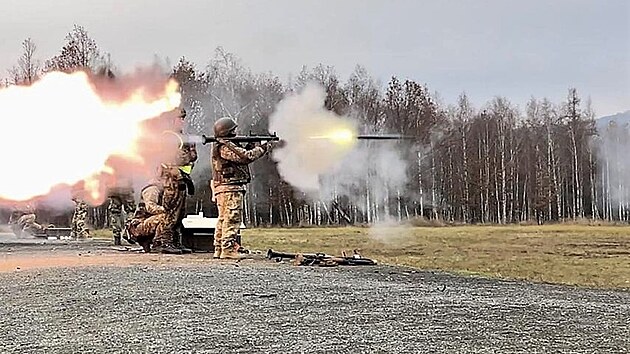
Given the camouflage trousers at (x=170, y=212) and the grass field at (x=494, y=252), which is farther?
the camouflage trousers at (x=170, y=212)

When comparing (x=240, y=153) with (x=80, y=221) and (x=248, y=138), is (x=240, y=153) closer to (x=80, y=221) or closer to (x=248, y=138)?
(x=248, y=138)

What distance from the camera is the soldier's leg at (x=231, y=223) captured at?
18094 millimetres

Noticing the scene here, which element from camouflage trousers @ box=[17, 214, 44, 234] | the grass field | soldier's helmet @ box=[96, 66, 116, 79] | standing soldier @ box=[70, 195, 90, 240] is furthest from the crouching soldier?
camouflage trousers @ box=[17, 214, 44, 234]

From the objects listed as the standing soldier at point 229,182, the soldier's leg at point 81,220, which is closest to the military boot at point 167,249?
the standing soldier at point 229,182

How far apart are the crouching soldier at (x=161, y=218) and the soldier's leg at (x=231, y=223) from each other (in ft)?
9.06

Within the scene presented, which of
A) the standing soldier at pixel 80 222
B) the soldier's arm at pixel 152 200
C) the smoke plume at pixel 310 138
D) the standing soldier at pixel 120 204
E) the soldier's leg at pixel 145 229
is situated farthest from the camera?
A: the standing soldier at pixel 80 222

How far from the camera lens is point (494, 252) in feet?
87.1

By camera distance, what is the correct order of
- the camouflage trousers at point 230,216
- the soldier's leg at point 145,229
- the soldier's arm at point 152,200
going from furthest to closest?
the soldier's arm at point 152,200 → the soldier's leg at point 145,229 → the camouflage trousers at point 230,216

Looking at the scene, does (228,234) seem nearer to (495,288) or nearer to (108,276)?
(108,276)

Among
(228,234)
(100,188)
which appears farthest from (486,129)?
(228,234)

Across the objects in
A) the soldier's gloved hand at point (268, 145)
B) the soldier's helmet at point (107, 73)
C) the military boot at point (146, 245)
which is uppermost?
the soldier's helmet at point (107, 73)

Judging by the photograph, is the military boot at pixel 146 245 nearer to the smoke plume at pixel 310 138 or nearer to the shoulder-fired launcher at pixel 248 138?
the smoke plume at pixel 310 138

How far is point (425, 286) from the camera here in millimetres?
12195

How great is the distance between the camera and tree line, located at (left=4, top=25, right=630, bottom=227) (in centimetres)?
A: 3447
